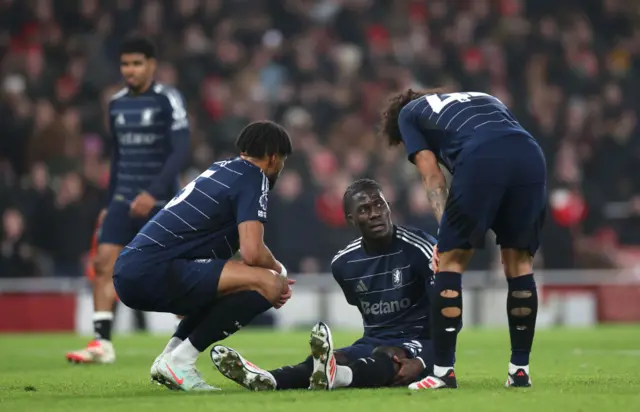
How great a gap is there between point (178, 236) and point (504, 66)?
46.4 feet

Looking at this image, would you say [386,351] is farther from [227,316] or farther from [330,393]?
[227,316]

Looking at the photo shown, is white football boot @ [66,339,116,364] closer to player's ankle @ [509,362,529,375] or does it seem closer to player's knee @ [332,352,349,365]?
player's knee @ [332,352,349,365]

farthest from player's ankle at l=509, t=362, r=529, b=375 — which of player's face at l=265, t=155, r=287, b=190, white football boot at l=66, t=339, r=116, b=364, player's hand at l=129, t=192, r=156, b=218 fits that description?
white football boot at l=66, t=339, r=116, b=364

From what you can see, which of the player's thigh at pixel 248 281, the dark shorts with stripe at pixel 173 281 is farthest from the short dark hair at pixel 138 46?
the player's thigh at pixel 248 281

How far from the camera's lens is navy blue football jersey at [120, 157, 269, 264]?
639 cm

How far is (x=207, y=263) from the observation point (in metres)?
6.49

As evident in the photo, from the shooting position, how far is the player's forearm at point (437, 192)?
6.21 m

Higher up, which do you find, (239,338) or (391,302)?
(391,302)

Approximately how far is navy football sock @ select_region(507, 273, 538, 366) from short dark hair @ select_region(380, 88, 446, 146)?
3.41ft

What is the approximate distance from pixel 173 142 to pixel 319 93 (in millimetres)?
9244

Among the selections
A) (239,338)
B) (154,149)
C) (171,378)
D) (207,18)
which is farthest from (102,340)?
(207,18)

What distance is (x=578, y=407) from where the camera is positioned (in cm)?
530

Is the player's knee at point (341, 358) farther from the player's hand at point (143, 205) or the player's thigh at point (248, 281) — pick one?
the player's hand at point (143, 205)

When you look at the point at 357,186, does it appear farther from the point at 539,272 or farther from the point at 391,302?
the point at 539,272
